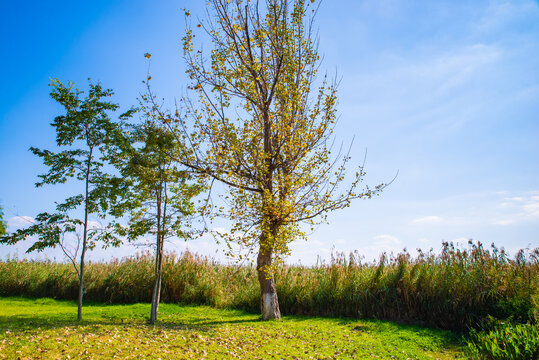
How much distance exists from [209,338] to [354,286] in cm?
598

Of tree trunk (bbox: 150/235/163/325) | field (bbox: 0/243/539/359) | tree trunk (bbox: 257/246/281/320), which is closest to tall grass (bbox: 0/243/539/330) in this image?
field (bbox: 0/243/539/359)

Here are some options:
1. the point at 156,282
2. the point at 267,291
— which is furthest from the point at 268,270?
the point at 156,282

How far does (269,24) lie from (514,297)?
12.1m

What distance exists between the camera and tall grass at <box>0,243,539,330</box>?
37.0ft

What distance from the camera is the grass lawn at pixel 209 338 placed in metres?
7.40

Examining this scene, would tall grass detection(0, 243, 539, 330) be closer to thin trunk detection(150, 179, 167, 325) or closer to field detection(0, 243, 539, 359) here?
field detection(0, 243, 539, 359)

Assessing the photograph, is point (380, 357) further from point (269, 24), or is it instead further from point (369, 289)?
point (269, 24)

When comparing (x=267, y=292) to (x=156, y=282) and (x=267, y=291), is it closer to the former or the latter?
(x=267, y=291)

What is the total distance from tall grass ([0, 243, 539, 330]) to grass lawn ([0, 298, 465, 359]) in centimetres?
90

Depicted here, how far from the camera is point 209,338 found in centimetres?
904

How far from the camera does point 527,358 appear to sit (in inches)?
238

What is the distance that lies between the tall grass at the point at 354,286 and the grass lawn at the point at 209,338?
90 cm

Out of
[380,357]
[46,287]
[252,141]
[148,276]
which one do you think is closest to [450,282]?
[380,357]

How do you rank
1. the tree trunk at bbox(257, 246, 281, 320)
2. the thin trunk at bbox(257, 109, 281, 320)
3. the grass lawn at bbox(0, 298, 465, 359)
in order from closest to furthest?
the grass lawn at bbox(0, 298, 465, 359) < the thin trunk at bbox(257, 109, 281, 320) < the tree trunk at bbox(257, 246, 281, 320)
